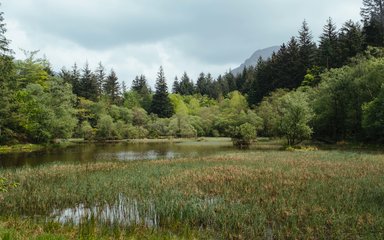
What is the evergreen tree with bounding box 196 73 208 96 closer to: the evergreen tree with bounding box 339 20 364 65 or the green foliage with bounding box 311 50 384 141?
the evergreen tree with bounding box 339 20 364 65

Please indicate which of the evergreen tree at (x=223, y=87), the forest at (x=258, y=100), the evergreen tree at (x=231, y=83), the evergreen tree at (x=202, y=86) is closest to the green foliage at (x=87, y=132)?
the forest at (x=258, y=100)

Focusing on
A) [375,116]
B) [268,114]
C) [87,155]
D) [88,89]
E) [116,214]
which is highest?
[88,89]

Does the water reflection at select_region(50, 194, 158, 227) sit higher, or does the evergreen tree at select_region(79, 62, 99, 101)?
the evergreen tree at select_region(79, 62, 99, 101)

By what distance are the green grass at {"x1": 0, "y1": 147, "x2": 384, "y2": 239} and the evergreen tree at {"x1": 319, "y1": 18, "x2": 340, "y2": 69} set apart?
168 feet

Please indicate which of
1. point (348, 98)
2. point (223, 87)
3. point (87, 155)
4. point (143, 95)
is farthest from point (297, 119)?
point (223, 87)

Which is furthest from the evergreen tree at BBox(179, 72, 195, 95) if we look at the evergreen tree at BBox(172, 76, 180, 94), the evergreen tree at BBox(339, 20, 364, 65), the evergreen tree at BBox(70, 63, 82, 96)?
the evergreen tree at BBox(339, 20, 364, 65)

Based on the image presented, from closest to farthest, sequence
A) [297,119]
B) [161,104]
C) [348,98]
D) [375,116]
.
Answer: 1. [375,116]
2. [297,119]
3. [348,98]
4. [161,104]

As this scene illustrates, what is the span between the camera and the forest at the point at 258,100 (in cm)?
4172

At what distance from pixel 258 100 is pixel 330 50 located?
2694cm

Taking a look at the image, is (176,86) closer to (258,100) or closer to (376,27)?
(258,100)

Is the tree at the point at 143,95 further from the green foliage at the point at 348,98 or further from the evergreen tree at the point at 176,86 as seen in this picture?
the green foliage at the point at 348,98

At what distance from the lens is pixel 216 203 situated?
11.1 meters

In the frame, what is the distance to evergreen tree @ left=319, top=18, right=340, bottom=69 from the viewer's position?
6375 centimetres

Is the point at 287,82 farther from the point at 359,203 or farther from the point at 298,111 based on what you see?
the point at 359,203
